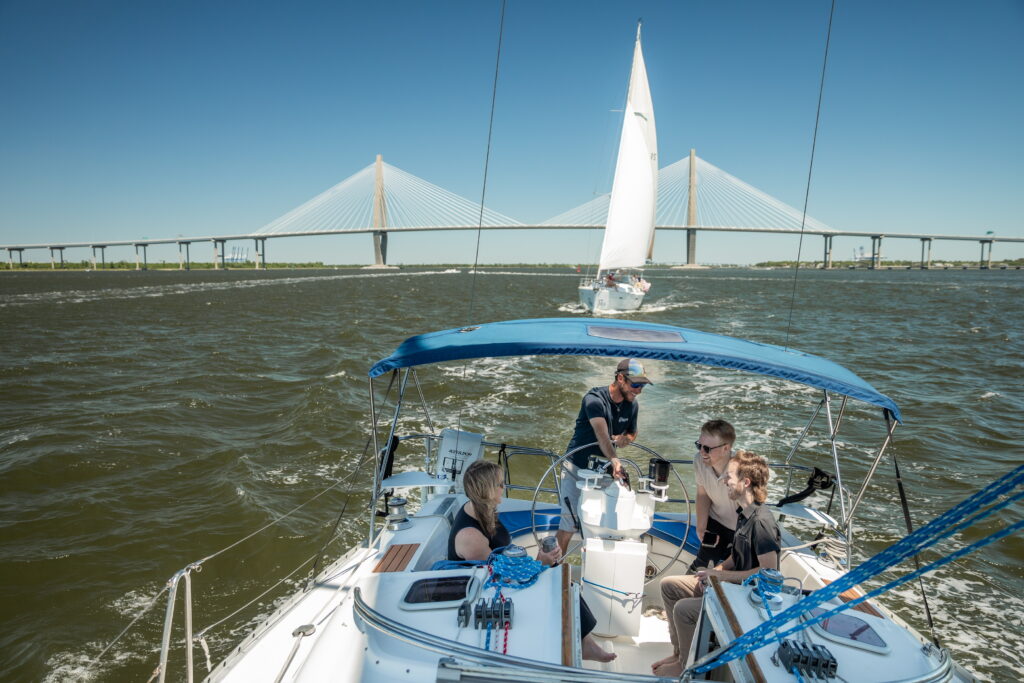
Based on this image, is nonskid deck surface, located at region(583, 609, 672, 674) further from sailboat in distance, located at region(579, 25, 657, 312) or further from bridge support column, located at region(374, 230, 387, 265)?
bridge support column, located at region(374, 230, 387, 265)

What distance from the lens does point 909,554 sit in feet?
4.45

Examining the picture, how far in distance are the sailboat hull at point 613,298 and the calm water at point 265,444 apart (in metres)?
8.45

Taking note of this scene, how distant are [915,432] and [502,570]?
369 inches

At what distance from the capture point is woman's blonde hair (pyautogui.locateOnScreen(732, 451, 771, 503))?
8.91 feet

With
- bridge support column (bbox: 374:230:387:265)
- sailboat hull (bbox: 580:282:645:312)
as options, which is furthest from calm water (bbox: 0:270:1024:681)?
bridge support column (bbox: 374:230:387:265)

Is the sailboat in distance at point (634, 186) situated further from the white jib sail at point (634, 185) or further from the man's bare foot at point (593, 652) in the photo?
the man's bare foot at point (593, 652)

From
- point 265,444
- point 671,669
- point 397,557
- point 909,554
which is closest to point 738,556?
point 671,669

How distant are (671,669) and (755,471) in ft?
3.39

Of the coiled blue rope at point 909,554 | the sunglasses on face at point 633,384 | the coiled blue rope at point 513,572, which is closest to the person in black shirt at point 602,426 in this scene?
the sunglasses on face at point 633,384

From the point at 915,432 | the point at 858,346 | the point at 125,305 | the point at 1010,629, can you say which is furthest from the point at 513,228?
the point at 1010,629

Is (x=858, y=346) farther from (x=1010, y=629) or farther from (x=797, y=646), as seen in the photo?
(x=797, y=646)

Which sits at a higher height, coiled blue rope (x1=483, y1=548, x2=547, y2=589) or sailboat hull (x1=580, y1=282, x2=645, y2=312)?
sailboat hull (x1=580, y1=282, x2=645, y2=312)

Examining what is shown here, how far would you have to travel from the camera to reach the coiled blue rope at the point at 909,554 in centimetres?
122

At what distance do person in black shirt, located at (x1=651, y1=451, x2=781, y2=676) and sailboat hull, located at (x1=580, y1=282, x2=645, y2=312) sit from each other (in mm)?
25017
